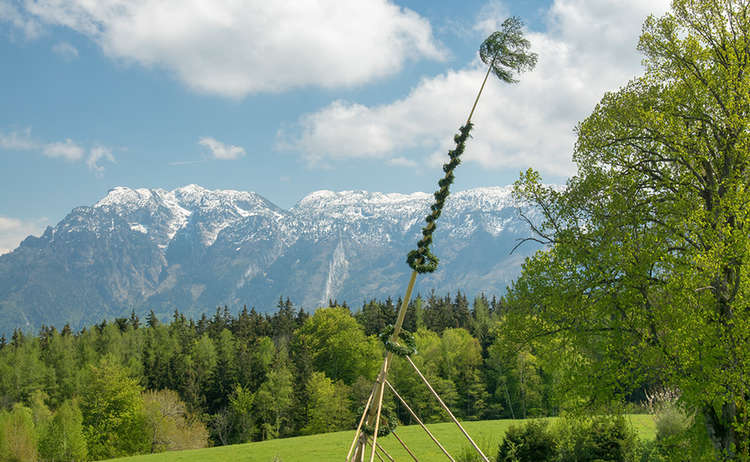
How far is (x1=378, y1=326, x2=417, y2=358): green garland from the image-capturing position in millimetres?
6742

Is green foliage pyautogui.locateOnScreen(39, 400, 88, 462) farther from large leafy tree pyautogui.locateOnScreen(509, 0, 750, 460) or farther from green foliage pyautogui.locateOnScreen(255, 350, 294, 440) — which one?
large leafy tree pyautogui.locateOnScreen(509, 0, 750, 460)

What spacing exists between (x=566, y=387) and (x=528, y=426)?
31.3ft

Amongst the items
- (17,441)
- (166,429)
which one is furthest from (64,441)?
(166,429)

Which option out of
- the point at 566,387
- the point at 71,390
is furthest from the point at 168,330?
the point at 566,387

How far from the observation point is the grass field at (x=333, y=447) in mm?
30094

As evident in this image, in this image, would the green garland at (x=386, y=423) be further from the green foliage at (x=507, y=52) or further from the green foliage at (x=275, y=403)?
the green foliage at (x=275, y=403)

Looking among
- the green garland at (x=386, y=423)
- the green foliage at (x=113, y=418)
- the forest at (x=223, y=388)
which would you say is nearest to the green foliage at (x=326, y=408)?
the forest at (x=223, y=388)

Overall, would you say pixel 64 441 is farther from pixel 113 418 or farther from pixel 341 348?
pixel 341 348

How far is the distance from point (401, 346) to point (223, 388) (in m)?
68.9

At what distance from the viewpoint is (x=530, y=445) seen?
22.8 meters

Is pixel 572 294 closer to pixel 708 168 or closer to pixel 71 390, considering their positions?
pixel 708 168

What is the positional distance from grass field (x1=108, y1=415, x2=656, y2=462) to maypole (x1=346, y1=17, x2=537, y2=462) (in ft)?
75.4

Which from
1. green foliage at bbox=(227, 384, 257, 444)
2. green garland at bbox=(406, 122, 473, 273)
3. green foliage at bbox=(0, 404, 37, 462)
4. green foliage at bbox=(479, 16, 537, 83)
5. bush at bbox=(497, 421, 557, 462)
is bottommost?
green foliage at bbox=(227, 384, 257, 444)

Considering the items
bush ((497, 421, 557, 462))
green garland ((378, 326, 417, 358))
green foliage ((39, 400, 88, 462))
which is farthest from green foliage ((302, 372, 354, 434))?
green garland ((378, 326, 417, 358))
